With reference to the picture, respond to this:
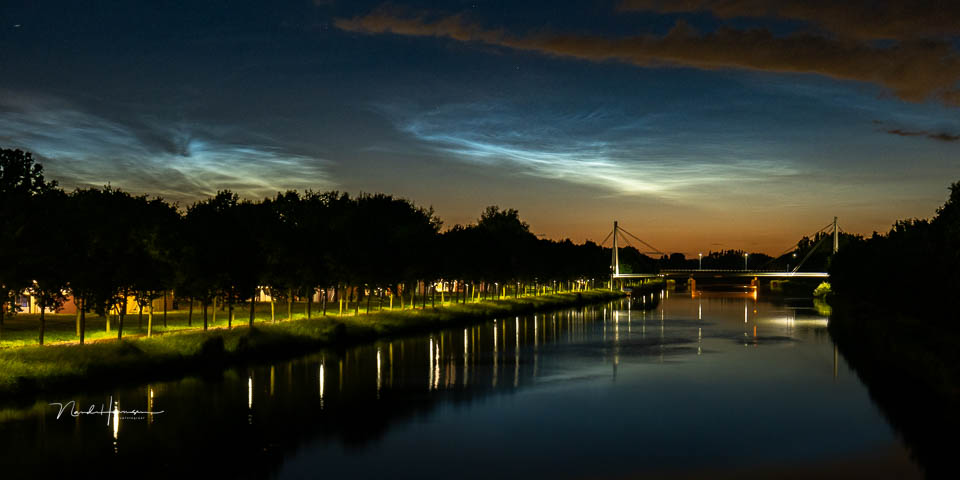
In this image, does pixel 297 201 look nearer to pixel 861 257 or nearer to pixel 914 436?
pixel 861 257

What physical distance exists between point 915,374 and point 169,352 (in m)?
36.0

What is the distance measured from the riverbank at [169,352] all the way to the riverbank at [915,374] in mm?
29080

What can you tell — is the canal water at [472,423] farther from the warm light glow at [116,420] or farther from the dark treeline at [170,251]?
the dark treeline at [170,251]

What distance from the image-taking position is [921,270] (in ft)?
187

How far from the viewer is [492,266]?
10056cm

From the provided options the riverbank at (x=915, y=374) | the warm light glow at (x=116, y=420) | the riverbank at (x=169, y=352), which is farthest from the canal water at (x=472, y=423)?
the riverbank at (x=169, y=352)

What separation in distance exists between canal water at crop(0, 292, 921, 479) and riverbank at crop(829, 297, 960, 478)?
2.60 feet

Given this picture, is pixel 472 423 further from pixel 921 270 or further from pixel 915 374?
pixel 921 270

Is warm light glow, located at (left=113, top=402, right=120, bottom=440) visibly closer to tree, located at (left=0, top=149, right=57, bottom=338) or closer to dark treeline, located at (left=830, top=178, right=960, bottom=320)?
tree, located at (left=0, top=149, right=57, bottom=338)

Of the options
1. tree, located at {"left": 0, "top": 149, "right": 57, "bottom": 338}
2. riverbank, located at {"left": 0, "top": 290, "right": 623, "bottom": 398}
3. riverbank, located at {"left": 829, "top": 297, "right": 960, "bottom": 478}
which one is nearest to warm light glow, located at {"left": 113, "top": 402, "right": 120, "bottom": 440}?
riverbank, located at {"left": 0, "top": 290, "right": 623, "bottom": 398}

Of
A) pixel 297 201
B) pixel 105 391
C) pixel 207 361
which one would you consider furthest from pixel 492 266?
pixel 105 391

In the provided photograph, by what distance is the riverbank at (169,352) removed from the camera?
2998 cm

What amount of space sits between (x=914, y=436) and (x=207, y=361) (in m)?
30.1
